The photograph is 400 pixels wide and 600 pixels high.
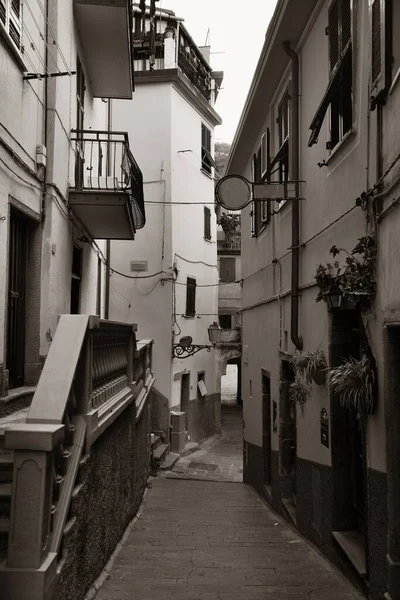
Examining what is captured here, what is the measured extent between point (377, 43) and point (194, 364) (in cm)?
1705

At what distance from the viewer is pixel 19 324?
7.65m

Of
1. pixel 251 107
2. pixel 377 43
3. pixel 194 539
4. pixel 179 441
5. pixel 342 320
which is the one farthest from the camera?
pixel 179 441

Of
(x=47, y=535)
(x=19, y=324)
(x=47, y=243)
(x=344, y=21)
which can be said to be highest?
(x=344, y=21)

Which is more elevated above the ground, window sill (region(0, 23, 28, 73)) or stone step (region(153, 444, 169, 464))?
window sill (region(0, 23, 28, 73))

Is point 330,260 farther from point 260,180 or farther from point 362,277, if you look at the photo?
point 260,180

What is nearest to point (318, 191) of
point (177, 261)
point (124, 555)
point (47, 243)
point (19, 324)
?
point (47, 243)

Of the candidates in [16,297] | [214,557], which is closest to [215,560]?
[214,557]

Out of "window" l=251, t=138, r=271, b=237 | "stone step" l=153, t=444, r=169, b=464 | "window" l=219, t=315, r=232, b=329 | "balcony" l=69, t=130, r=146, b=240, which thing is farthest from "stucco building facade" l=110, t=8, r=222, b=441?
"balcony" l=69, t=130, r=146, b=240

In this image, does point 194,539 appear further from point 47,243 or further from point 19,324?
point 47,243

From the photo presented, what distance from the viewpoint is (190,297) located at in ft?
69.4

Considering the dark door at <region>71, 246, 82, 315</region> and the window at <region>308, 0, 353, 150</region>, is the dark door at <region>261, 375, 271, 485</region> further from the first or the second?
the window at <region>308, 0, 353, 150</region>

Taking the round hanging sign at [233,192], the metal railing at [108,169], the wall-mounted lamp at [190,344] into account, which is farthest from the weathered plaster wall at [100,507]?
the wall-mounted lamp at [190,344]

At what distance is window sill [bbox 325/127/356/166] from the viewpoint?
5.89 meters

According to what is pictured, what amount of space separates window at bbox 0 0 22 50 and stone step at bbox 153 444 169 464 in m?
11.5
